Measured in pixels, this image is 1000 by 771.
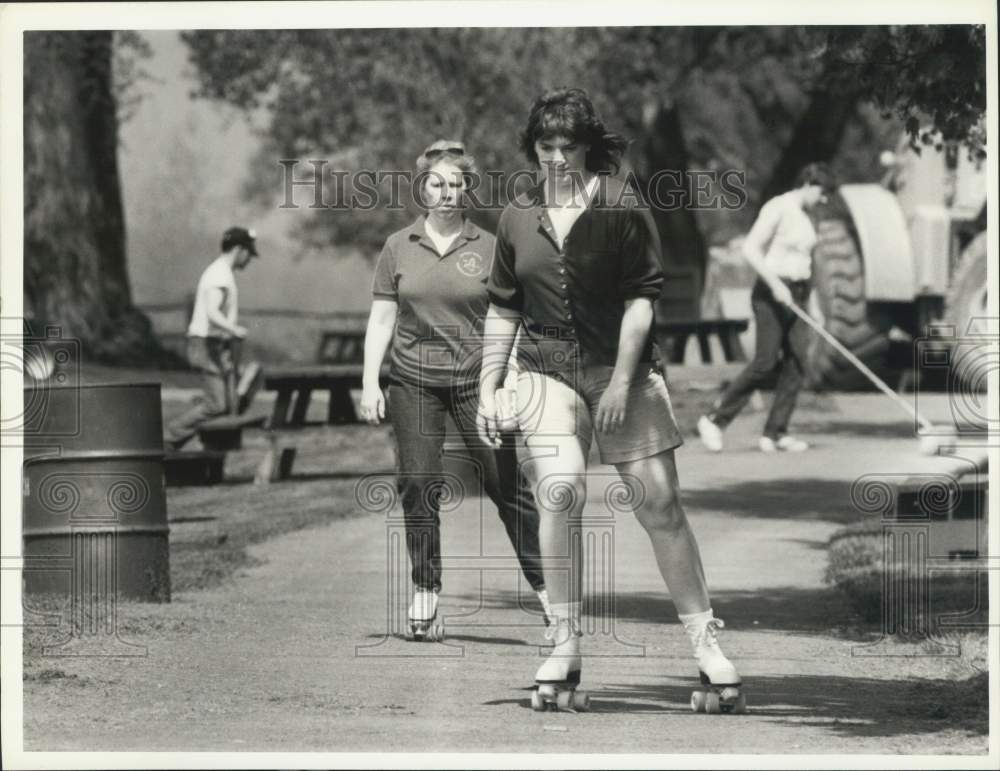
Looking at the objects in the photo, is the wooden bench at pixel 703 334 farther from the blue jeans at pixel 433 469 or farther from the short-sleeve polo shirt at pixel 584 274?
the short-sleeve polo shirt at pixel 584 274

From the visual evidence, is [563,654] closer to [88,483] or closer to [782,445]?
[88,483]

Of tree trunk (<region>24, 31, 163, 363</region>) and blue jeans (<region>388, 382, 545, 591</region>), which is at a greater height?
tree trunk (<region>24, 31, 163, 363</region>)

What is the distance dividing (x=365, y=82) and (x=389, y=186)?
1.31 m

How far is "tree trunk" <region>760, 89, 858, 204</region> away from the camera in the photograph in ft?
111

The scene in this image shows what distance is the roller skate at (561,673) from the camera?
836 cm

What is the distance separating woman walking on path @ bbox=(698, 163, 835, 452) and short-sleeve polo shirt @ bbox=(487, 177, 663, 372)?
342 inches

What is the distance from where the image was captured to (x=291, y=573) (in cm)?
1259

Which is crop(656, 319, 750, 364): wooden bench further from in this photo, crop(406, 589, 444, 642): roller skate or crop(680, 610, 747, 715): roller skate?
crop(680, 610, 747, 715): roller skate

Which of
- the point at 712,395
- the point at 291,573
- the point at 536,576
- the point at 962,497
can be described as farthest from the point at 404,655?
the point at 712,395

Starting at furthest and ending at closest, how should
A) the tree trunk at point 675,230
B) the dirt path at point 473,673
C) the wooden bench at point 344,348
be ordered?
the tree trunk at point 675,230 → the wooden bench at point 344,348 → the dirt path at point 473,673

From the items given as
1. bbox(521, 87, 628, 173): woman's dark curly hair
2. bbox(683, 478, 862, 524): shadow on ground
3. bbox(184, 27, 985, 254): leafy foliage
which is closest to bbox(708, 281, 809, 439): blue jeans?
bbox(683, 478, 862, 524): shadow on ground

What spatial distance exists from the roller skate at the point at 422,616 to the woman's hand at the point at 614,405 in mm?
2135

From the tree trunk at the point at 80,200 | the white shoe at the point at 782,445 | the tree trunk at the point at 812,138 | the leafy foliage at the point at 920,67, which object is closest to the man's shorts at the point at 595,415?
the leafy foliage at the point at 920,67

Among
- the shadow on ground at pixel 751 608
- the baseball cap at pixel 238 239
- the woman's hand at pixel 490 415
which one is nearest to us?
the woman's hand at pixel 490 415
